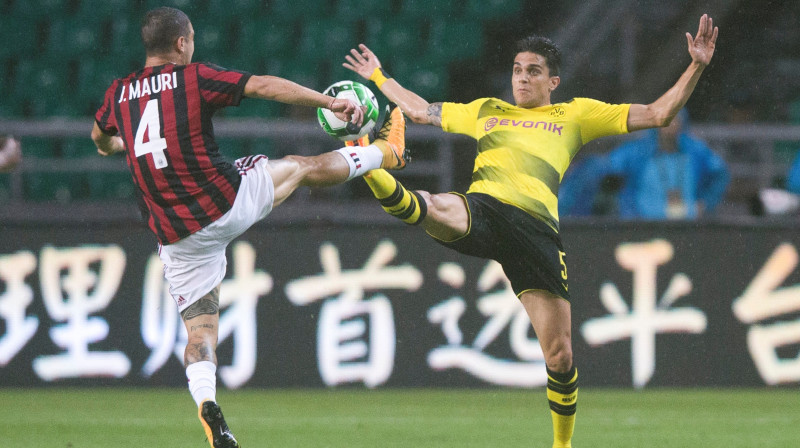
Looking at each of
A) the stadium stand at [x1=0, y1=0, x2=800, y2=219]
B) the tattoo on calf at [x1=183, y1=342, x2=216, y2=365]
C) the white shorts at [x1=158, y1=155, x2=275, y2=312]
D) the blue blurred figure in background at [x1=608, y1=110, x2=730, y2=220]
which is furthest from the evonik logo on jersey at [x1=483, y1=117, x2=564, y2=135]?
the stadium stand at [x1=0, y1=0, x2=800, y2=219]

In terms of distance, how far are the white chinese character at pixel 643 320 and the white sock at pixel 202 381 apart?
4228 mm

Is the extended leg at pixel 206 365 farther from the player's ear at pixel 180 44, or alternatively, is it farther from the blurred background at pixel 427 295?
the blurred background at pixel 427 295

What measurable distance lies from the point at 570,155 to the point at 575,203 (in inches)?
154

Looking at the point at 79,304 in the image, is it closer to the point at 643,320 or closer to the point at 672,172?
the point at 643,320

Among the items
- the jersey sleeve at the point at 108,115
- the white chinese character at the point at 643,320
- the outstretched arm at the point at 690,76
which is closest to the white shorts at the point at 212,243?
the jersey sleeve at the point at 108,115

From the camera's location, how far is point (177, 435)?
6594 mm

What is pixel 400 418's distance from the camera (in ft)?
24.2

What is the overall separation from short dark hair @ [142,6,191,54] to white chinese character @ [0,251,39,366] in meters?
3.90

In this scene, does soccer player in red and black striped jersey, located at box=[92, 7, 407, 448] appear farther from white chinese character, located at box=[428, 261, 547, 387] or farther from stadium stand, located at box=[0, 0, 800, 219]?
stadium stand, located at box=[0, 0, 800, 219]

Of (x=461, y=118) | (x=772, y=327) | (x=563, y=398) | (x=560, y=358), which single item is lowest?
(x=772, y=327)

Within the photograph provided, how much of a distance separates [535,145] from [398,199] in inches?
34.1

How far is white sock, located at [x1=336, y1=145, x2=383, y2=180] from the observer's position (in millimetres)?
5676

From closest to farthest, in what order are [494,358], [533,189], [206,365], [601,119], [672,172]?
1. [206,365]
2. [533,189]
3. [601,119]
4. [494,358]
5. [672,172]

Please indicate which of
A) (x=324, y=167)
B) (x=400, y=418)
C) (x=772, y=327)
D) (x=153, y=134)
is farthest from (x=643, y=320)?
(x=153, y=134)
